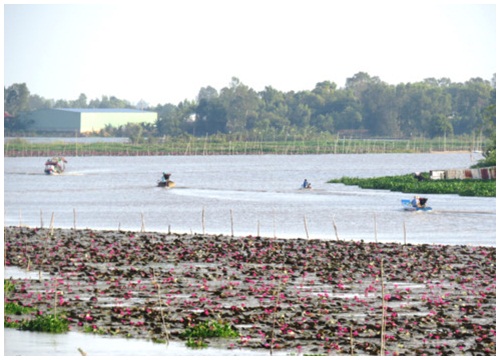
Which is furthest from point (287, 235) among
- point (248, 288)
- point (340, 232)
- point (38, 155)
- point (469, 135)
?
point (469, 135)

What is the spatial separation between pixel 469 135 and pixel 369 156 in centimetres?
1943

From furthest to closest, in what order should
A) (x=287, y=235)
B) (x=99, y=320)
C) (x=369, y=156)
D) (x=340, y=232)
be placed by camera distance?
(x=369, y=156) → (x=340, y=232) → (x=287, y=235) → (x=99, y=320)

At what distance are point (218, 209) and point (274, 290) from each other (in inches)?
1385

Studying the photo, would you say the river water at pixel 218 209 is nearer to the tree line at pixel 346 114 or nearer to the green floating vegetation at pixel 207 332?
the green floating vegetation at pixel 207 332

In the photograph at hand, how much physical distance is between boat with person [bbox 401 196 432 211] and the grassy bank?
95344 mm

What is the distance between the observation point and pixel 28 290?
24109mm

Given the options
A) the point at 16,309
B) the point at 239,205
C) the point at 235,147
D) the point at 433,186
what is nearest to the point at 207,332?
the point at 16,309

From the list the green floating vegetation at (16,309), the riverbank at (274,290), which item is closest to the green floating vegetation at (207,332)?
the riverbank at (274,290)

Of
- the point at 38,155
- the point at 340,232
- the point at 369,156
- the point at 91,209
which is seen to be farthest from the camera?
the point at 369,156

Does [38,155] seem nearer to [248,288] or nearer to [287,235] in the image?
[287,235]

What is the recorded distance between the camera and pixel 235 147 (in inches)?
6097

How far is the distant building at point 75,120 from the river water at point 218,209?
69.4 m

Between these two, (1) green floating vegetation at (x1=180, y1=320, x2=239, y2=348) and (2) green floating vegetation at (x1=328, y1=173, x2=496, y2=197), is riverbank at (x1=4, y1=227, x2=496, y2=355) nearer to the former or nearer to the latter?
(1) green floating vegetation at (x1=180, y1=320, x2=239, y2=348)

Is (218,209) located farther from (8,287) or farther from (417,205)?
(8,287)
